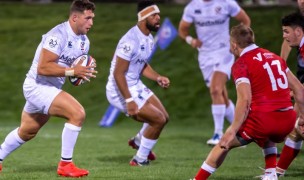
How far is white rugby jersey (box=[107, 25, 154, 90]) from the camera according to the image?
10.2 metres

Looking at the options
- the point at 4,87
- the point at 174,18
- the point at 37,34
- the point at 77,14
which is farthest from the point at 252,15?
the point at 77,14

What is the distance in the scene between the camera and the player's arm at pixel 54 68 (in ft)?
28.8

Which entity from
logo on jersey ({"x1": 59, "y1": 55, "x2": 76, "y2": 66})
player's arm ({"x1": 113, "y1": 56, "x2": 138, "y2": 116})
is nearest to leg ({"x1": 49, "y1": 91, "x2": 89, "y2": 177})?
logo on jersey ({"x1": 59, "y1": 55, "x2": 76, "y2": 66})

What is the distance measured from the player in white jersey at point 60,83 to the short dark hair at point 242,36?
156 cm

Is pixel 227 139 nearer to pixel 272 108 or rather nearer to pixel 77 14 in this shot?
pixel 272 108

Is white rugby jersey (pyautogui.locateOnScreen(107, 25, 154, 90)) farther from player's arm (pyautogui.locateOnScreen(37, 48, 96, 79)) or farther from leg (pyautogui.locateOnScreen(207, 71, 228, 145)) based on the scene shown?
leg (pyautogui.locateOnScreen(207, 71, 228, 145))

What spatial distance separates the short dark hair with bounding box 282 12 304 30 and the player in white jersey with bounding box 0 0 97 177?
2.09 metres

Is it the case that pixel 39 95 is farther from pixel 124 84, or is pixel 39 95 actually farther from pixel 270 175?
pixel 270 175

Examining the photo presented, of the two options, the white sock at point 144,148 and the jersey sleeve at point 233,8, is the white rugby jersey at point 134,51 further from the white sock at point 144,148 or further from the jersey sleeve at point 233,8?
the jersey sleeve at point 233,8

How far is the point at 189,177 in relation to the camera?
29.7ft

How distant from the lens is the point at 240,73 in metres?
8.06

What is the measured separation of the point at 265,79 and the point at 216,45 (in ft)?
16.1

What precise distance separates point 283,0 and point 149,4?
17.4 m

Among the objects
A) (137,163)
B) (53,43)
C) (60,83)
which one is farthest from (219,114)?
(53,43)
